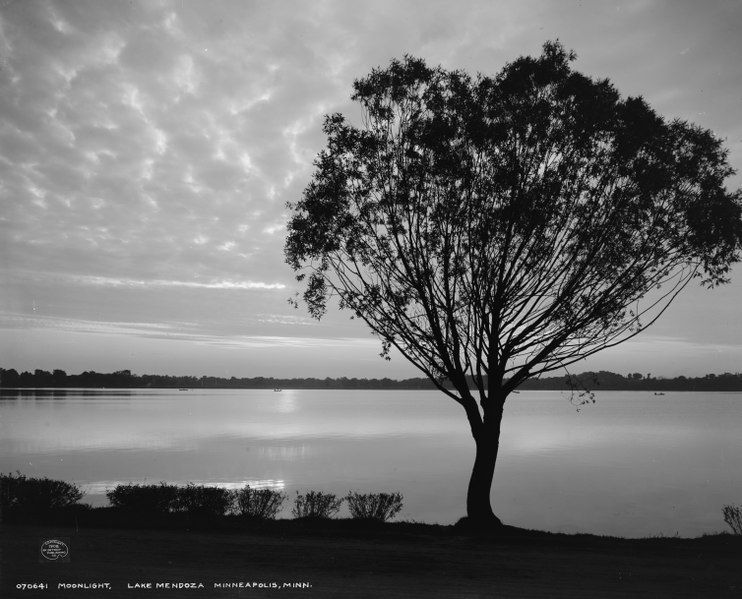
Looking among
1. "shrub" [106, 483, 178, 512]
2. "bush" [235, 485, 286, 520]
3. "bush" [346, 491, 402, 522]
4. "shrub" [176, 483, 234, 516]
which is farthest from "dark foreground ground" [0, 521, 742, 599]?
"shrub" [106, 483, 178, 512]

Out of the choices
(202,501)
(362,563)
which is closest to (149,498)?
(202,501)

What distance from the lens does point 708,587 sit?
43.8ft

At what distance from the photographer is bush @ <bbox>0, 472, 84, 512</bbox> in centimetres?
2188

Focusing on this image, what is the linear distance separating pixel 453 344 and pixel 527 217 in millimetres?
5434

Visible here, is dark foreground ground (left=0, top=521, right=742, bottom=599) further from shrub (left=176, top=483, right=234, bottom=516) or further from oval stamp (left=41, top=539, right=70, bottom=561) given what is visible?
shrub (left=176, top=483, right=234, bottom=516)

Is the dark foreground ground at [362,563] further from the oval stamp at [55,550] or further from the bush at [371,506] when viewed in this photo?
the bush at [371,506]

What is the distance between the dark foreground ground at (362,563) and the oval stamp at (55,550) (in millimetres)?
243

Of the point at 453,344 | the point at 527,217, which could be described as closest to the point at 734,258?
the point at 527,217

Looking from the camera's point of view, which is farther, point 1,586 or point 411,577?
point 411,577

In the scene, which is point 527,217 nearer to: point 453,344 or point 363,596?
point 453,344

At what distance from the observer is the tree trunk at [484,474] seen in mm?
22703

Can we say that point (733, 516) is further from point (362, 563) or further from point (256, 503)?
point (256, 503)

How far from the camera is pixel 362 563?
15.0 m

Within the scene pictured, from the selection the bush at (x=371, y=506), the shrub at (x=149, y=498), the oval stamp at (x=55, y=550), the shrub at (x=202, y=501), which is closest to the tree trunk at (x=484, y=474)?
the bush at (x=371, y=506)
